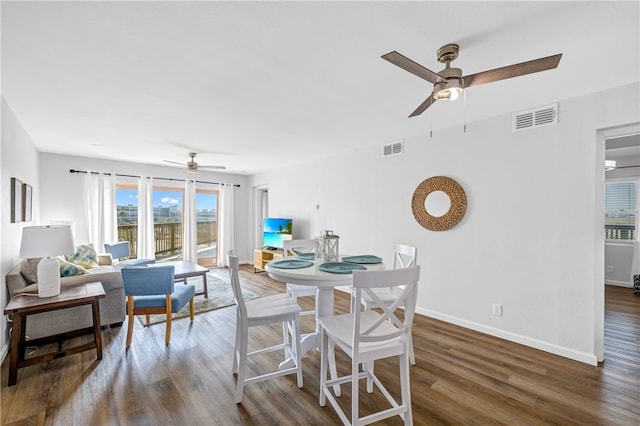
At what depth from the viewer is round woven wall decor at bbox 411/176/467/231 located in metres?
3.29

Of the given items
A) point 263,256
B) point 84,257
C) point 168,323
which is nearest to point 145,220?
point 84,257

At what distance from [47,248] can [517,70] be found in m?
3.73

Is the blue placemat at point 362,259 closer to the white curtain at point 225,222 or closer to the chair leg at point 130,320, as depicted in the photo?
the chair leg at point 130,320

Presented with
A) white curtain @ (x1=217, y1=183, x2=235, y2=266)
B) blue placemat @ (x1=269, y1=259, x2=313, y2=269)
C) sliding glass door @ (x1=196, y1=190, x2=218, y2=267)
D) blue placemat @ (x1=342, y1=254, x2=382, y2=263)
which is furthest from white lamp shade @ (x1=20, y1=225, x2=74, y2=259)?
white curtain @ (x1=217, y1=183, x2=235, y2=266)

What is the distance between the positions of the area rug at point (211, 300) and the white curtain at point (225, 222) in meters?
1.46

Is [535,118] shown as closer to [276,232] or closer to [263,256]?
[276,232]

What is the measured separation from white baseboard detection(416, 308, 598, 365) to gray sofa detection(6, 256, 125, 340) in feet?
12.5

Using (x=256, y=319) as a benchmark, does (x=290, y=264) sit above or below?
above

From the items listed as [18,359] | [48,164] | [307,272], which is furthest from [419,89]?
[48,164]

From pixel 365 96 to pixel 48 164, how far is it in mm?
5638

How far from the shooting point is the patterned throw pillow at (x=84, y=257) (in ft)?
13.8

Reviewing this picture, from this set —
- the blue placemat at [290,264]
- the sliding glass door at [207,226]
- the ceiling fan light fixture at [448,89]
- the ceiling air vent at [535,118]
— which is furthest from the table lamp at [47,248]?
the ceiling air vent at [535,118]

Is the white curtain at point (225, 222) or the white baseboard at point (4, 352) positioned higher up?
the white curtain at point (225, 222)

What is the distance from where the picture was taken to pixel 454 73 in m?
1.67
